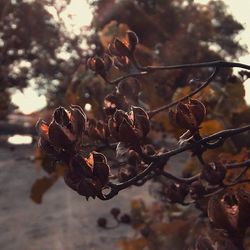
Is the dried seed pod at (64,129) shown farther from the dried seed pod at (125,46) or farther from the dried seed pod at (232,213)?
the dried seed pod at (125,46)

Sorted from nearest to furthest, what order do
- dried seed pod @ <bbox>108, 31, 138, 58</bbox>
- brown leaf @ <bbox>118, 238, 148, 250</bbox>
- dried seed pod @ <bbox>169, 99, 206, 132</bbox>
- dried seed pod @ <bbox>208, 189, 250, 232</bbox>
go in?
dried seed pod @ <bbox>208, 189, 250, 232</bbox> < dried seed pod @ <bbox>169, 99, 206, 132</bbox> < dried seed pod @ <bbox>108, 31, 138, 58</bbox> < brown leaf @ <bbox>118, 238, 148, 250</bbox>

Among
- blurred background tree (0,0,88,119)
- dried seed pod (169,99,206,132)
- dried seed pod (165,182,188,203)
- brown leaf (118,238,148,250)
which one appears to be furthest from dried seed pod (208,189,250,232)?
blurred background tree (0,0,88,119)

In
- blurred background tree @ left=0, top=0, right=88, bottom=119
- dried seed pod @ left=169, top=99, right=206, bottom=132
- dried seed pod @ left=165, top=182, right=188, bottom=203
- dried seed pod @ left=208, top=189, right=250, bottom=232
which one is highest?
blurred background tree @ left=0, top=0, right=88, bottom=119

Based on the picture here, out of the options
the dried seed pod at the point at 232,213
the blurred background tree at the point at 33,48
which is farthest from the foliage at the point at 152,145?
the blurred background tree at the point at 33,48

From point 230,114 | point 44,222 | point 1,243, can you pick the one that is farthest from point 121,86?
point 44,222

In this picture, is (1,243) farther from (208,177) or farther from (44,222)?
(208,177)

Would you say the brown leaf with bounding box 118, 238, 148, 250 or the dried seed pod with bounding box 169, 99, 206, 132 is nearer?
the dried seed pod with bounding box 169, 99, 206, 132

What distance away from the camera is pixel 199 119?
1.08m

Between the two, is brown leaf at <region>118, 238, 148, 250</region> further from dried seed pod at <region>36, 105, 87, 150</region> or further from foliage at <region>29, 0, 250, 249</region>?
dried seed pod at <region>36, 105, 87, 150</region>

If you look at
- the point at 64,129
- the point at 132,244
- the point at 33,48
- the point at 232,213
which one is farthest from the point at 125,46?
the point at 33,48

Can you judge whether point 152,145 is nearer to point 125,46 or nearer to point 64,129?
point 125,46

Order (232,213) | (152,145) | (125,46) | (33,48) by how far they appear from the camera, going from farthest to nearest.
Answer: (33,48) → (152,145) → (125,46) → (232,213)

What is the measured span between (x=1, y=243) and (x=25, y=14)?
12.4 meters

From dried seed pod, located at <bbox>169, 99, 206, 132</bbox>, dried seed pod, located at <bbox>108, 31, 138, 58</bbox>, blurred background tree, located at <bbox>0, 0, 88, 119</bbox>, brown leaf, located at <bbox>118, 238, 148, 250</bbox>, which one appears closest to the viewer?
dried seed pod, located at <bbox>169, 99, 206, 132</bbox>
